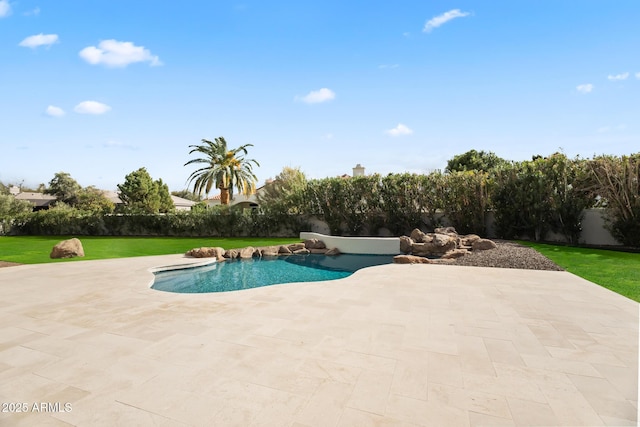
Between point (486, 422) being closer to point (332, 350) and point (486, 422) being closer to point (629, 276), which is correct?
point (332, 350)

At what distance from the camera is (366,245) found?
15.0 metres

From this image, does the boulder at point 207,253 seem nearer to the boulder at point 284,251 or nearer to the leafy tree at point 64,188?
the boulder at point 284,251

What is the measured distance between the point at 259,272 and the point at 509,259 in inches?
333

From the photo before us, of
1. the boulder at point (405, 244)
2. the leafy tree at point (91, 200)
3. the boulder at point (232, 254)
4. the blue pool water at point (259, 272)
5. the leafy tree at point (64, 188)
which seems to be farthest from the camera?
the leafy tree at point (64, 188)

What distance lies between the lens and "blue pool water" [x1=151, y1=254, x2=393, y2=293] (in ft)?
30.6

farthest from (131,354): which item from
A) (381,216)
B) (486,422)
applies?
(381,216)

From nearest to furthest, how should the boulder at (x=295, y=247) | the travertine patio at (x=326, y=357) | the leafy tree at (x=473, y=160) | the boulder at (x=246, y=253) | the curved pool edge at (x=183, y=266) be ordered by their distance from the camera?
the travertine patio at (x=326, y=357), the curved pool edge at (x=183, y=266), the boulder at (x=246, y=253), the boulder at (x=295, y=247), the leafy tree at (x=473, y=160)

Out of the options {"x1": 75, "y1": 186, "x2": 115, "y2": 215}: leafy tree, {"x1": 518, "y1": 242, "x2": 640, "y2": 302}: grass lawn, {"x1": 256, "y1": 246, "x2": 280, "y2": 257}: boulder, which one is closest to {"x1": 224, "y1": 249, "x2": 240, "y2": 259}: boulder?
{"x1": 256, "y1": 246, "x2": 280, "y2": 257}: boulder

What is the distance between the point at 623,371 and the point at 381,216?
1606 cm

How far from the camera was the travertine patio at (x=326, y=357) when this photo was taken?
259 cm

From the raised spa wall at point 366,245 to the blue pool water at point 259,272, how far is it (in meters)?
0.44

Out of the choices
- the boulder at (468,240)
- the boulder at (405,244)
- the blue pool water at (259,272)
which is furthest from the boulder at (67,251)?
the boulder at (468,240)

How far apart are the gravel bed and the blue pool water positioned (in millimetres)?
3586

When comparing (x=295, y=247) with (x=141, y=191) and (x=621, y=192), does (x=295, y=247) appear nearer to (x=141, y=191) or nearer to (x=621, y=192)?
(x=621, y=192)
